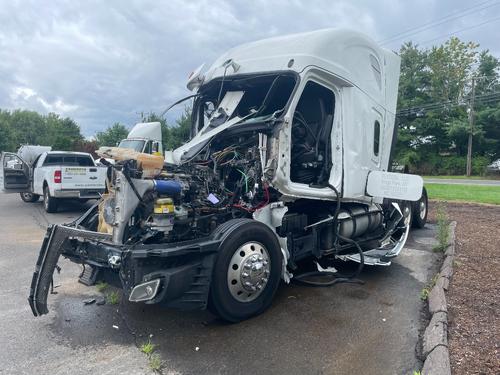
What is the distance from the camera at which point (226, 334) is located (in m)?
3.90

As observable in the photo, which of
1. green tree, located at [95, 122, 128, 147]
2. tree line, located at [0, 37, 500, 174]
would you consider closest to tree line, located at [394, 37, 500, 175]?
tree line, located at [0, 37, 500, 174]

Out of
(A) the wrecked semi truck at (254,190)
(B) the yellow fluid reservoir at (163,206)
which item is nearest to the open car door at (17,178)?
(A) the wrecked semi truck at (254,190)

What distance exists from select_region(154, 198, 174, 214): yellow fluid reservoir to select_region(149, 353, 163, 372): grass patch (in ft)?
4.10

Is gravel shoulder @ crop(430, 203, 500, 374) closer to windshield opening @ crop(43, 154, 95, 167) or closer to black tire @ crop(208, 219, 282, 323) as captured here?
black tire @ crop(208, 219, 282, 323)

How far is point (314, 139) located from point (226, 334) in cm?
275

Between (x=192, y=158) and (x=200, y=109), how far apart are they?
1440mm

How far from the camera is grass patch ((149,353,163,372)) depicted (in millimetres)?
3268

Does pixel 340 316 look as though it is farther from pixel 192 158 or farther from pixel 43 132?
pixel 43 132

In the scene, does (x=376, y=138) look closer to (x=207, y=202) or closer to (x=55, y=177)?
(x=207, y=202)

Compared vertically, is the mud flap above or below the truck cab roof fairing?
below

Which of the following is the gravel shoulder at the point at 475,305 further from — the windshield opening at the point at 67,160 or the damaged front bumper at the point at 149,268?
the windshield opening at the point at 67,160

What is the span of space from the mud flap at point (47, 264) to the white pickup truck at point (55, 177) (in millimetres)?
6601

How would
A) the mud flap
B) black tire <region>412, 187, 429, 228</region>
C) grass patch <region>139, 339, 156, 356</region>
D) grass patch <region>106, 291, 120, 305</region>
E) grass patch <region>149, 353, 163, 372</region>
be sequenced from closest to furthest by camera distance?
grass patch <region>149, 353, 163, 372</region> → grass patch <region>139, 339, 156, 356</region> → the mud flap → grass patch <region>106, 291, 120, 305</region> → black tire <region>412, 187, 429, 228</region>

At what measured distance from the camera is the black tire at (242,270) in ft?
12.6
